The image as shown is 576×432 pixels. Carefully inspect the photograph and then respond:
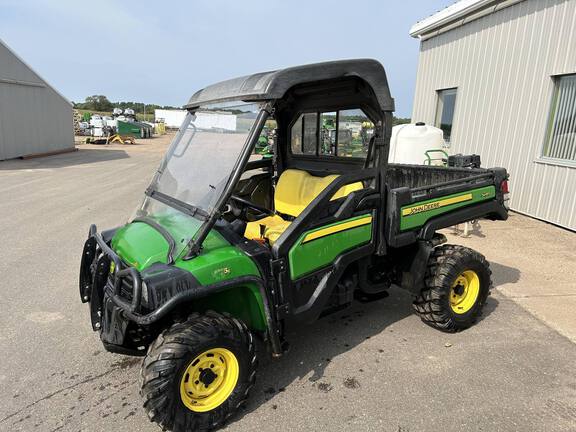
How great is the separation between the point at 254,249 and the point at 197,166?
80cm

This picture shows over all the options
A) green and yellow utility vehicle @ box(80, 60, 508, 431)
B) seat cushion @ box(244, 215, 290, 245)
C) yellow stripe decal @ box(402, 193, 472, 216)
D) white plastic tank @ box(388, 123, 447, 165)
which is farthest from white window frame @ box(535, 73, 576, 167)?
seat cushion @ box(244, 215, 290, 245)

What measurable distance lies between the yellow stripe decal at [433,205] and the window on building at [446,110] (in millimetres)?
7108

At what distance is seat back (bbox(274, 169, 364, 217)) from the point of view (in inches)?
147

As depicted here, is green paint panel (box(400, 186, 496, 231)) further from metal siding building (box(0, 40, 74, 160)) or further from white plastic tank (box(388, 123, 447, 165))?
metal siding building (box(0, 40, 74, 160))

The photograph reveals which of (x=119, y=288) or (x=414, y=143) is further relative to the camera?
(x=414, y=143)

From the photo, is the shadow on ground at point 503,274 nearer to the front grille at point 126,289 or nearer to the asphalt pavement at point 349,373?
the asphalt pavement at point 349,373

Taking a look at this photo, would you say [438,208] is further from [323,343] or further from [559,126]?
[559,126]

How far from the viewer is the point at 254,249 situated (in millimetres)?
2580

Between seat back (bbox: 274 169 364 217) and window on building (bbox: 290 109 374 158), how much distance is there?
256mm

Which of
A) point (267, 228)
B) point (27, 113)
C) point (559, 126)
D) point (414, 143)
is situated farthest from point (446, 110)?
point (27, 113)

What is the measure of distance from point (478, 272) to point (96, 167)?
15124 millimetres

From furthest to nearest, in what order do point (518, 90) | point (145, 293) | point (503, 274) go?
1. point (518, 90)
2. point (503, 274)
3. point (145, 293)

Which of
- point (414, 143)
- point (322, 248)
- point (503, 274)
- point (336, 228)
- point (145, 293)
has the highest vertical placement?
point (414, 143)

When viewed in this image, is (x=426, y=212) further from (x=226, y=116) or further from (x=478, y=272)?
(x=226, y=116)
